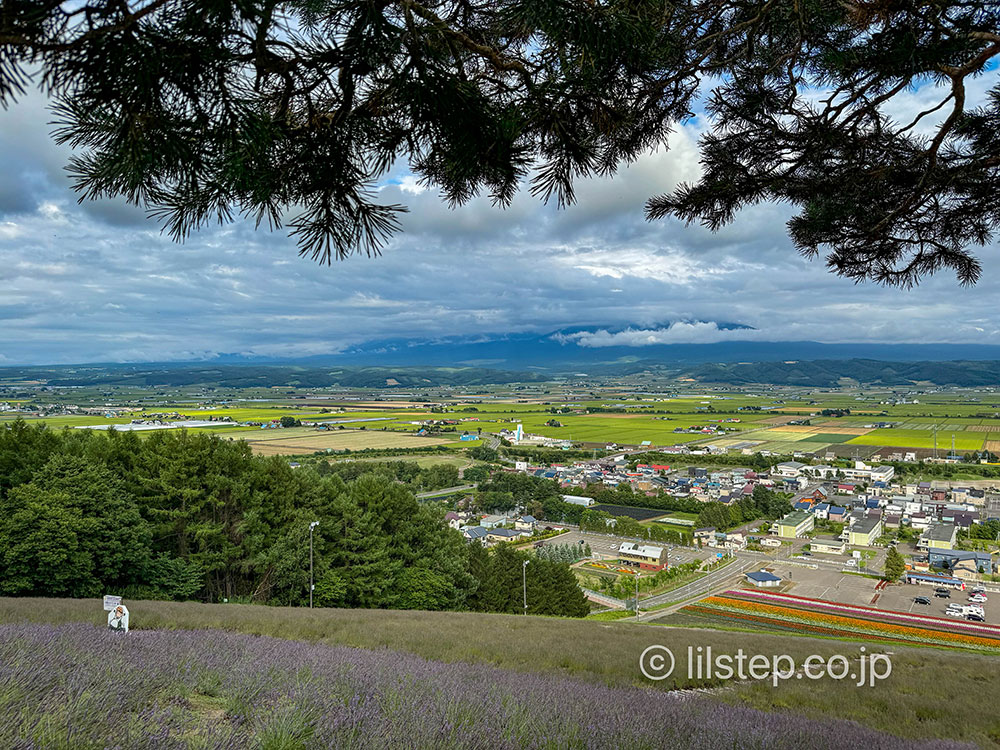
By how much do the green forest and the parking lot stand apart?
20.4 metres

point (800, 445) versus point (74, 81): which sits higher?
point (74, 81)

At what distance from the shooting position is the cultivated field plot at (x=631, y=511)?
57.8 metres

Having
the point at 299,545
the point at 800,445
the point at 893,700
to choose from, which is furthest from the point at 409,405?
the point at 893,700

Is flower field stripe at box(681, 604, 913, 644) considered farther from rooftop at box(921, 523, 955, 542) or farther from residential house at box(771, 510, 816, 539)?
rooftop at box(921, 523, 955, 542)

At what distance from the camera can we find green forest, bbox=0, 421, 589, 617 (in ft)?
47.5

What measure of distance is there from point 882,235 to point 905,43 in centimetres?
195

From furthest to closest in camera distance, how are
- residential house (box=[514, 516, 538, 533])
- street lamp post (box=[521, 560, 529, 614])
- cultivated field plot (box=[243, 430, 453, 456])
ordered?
cultivated field plot (box=[243, 430, 453, 456]) → residential house (box=[514, 516, 538, 533]) → street lamp post (box=[521, 560, 529, 614])

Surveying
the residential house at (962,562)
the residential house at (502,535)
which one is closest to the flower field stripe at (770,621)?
the residential house at (502,535)

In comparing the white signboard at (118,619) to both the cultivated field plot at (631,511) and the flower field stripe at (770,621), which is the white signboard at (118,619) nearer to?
the flower field stripe at (770,621)

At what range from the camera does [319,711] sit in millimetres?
3203

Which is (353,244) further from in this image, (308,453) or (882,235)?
(308,453)

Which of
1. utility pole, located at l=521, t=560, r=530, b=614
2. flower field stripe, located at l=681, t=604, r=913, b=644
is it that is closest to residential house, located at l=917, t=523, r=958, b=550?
flower field stripe, located at l=681, t=604, r=913, b=644

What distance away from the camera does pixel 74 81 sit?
1709 millimetres

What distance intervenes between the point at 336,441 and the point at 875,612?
215ft
